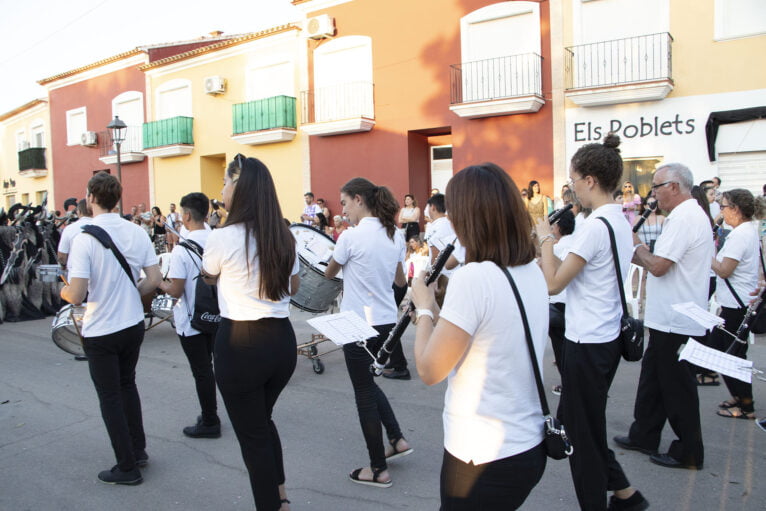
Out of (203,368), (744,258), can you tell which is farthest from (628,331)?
(203,368)

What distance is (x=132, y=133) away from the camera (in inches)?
991

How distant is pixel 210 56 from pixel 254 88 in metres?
2.55

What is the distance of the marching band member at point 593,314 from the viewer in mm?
3285

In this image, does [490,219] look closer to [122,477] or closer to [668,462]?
[668,462]

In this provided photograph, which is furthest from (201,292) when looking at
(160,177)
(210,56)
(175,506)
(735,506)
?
(160,177)

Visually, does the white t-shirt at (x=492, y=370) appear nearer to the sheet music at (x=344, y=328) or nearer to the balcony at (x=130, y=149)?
the sheet music at (x=344, y=328)

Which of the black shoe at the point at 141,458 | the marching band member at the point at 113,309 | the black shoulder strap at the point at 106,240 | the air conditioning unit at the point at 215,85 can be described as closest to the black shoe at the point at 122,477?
the marching band member at the point at 113,309

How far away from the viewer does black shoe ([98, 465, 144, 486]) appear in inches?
159

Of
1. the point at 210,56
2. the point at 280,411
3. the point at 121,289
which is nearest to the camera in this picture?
the point at 121,289

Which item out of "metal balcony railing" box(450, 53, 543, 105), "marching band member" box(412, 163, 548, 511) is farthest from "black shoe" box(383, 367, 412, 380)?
"metal balcony railing" box(450, 53, 543, 105)

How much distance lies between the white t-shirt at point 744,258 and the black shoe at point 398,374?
3128 millimetres

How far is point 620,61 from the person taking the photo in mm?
13750

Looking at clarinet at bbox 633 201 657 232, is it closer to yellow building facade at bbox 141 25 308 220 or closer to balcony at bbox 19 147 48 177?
yellow building facade at bbox 141 25 308 220

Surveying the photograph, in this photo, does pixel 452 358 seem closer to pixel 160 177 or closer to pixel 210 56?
pixel 210 56
